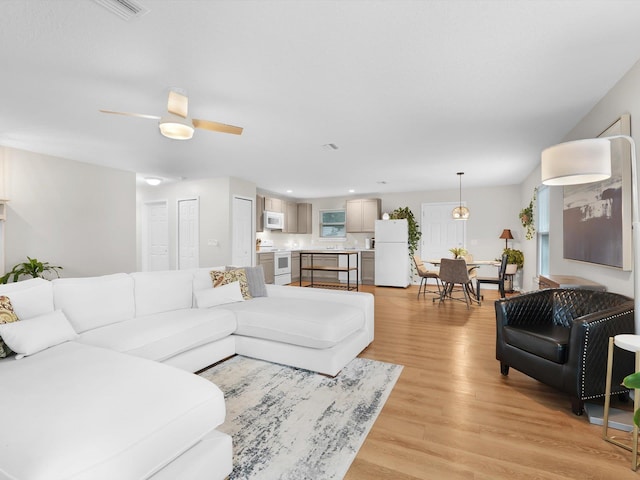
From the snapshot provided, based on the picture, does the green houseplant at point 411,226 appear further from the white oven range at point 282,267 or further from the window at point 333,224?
the white oven range at point 282,267

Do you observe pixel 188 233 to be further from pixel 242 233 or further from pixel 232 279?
pixel 232 279

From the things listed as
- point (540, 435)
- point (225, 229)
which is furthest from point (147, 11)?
point (225, 229)

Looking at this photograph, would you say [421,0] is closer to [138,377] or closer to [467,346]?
[138,377]

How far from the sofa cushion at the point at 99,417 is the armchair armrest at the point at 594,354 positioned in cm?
220

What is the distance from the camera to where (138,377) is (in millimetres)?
1499

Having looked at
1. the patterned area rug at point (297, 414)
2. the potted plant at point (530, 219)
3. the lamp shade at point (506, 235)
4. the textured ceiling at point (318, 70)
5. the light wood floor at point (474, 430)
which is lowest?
the light wood floor at point (474, 430)

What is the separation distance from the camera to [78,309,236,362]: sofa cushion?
87.8 inches

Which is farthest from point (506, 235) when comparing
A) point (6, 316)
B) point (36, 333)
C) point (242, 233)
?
point (6, 316)

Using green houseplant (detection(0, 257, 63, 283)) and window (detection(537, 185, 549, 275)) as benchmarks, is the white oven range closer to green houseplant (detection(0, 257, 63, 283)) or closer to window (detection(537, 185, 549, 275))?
green houseplant (detection(0, 257, 63, 283))

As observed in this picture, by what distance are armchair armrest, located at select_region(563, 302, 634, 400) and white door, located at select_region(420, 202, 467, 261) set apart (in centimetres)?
585

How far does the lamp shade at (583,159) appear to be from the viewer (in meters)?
1.93

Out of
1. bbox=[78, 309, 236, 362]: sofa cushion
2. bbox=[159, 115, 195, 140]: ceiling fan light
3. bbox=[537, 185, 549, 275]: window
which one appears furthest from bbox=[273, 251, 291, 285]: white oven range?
bbox=[537, 185, 549, 275]: window

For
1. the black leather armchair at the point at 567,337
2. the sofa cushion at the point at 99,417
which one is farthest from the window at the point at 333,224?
the sofa cushion at the point at 99,417

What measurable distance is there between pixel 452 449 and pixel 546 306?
1.71 meters
